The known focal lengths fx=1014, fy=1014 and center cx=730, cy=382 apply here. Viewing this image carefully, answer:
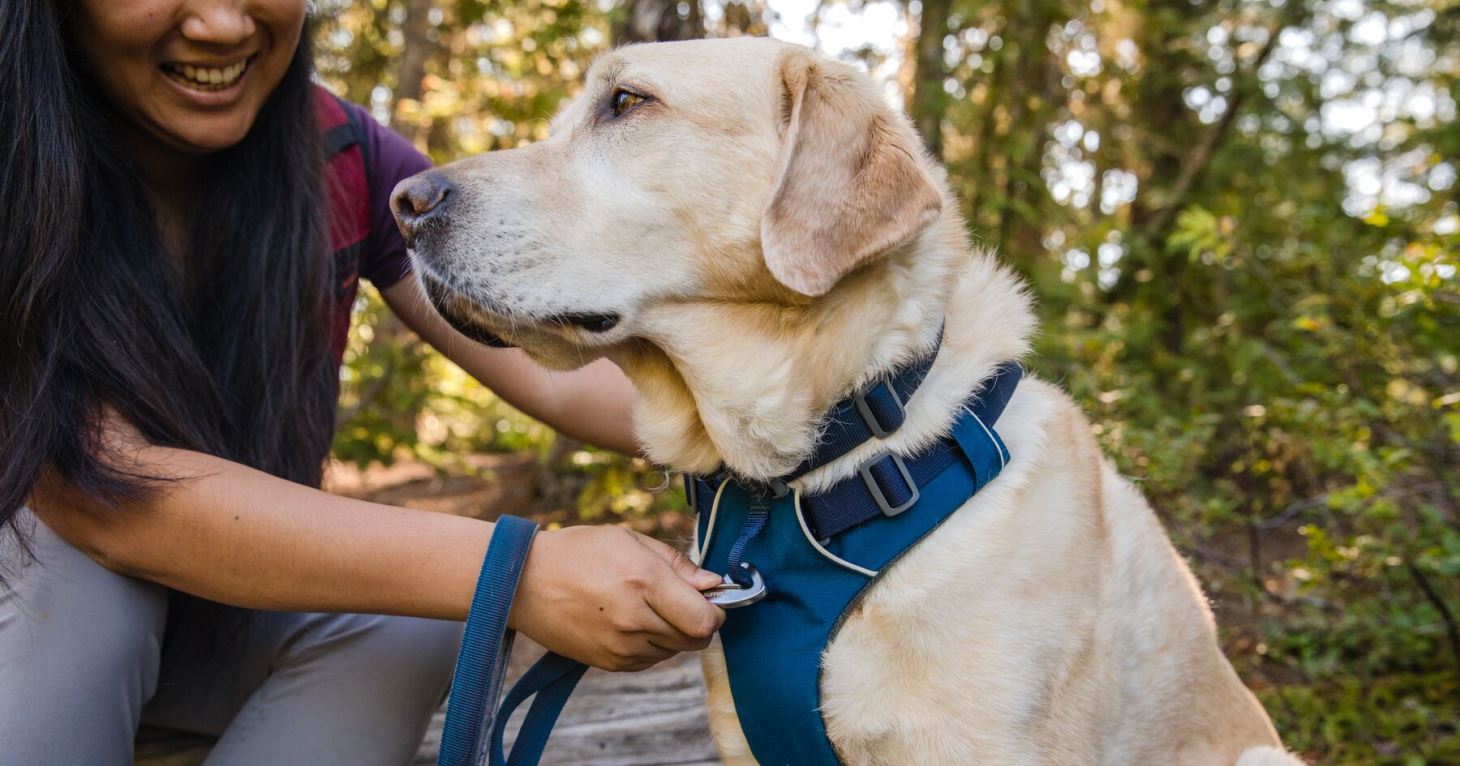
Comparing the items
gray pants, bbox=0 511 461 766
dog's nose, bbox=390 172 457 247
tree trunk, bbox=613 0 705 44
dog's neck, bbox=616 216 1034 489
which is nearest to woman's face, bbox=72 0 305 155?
dog's nose, bbox=390 172 457 247

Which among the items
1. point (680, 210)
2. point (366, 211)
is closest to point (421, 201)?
point (680, 210)

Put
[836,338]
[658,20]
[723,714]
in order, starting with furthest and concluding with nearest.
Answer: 1. [658,20]
2. [723,714]
3. [836,338]

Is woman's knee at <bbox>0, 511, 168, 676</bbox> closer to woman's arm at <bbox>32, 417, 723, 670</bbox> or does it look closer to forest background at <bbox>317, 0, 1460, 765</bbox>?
woman's arm at <bbox>32, 417, 723, 670</bbox>

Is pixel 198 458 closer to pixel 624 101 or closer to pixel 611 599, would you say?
pixel 611 599

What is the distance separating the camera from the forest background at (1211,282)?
10.7ft

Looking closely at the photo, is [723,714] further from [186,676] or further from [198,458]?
[186,676]

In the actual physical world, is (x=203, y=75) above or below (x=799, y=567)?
above

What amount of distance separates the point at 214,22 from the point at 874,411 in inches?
56.0

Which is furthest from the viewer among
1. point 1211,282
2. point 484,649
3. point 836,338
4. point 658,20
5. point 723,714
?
point 1211,282

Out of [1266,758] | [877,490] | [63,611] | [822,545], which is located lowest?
[1266,758]

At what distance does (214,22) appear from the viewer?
190cm

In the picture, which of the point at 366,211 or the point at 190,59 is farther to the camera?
the point at 366,211

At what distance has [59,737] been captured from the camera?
5.72 feet

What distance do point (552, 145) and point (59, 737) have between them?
1.35m
